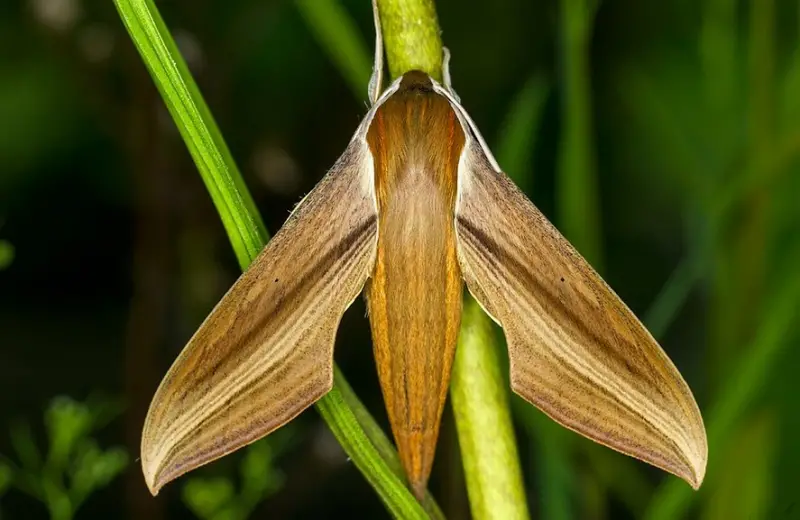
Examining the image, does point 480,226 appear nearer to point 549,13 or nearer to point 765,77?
point 765,77

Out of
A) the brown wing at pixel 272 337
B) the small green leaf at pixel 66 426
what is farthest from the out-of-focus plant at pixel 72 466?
the brown wing at pixel 272 337

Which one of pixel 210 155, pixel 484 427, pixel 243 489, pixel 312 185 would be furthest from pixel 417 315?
pixel 312 185

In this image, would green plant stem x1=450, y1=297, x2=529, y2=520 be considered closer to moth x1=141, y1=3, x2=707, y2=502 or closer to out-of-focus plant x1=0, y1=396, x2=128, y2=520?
moth x1=141, y1=3, x2=707, y2=502

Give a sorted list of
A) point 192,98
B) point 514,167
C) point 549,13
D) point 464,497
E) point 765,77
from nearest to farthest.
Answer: point 192,98 → point 514,167 → point 765,77 → point 464,497 → point 549,13

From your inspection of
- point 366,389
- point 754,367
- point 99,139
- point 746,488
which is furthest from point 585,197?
point 99,139

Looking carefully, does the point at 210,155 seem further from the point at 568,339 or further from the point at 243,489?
the point at 243,489

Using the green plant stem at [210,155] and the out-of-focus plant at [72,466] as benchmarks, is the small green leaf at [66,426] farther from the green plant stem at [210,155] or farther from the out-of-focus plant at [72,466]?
the green plant stem at [210,155]
